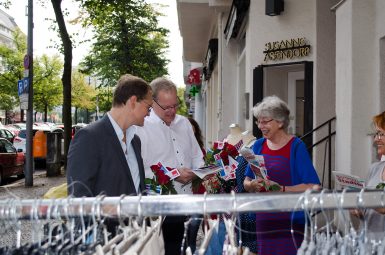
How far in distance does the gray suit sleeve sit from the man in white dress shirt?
1075 millimetres

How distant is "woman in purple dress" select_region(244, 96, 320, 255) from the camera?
11.1ft

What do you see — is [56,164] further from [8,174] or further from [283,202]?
[283,202]

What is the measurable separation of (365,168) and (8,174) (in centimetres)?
1021

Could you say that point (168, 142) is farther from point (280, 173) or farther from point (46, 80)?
point (46, 80)

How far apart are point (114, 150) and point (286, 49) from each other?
230 inches

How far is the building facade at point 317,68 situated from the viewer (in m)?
5.80

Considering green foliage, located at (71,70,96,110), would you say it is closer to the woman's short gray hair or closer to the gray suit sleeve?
the woman's short gray hair

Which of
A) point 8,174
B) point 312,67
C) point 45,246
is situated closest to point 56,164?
point 8,174

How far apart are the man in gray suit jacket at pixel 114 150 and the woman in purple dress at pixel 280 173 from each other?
3.17ft

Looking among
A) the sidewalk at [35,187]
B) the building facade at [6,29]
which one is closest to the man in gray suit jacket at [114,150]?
the sidewalk at [35,187]

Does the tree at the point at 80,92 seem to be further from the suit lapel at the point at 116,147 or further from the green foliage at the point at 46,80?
the suit lapel at the point at 116,147

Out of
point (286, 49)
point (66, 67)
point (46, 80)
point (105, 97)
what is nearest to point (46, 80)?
point (46, 80)

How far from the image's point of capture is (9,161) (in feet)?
43.6

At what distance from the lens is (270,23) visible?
8.32m
